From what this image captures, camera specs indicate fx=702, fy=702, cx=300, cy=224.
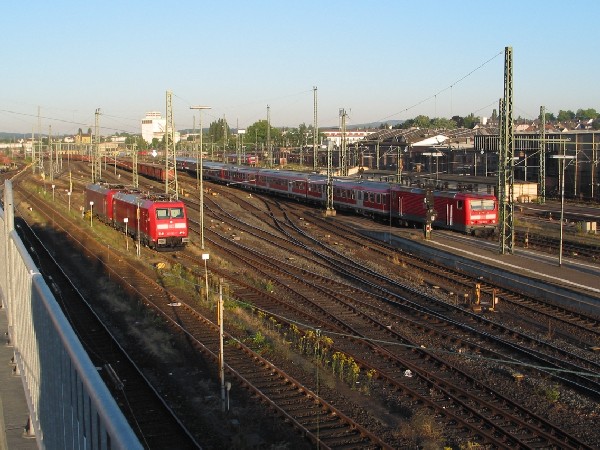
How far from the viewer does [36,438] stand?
7.12m

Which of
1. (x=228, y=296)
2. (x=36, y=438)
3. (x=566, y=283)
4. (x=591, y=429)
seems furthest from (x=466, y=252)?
(x=36, y=438)

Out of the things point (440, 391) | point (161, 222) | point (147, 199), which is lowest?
point (440, 391)

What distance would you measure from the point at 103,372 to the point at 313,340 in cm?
468

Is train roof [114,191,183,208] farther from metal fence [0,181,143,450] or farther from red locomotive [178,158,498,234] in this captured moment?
metal fence [0,181,143,450]

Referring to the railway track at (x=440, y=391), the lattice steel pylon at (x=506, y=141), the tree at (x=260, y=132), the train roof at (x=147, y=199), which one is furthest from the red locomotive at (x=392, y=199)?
the tree at (x=260, y=132)

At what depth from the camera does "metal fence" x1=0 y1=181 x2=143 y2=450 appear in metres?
3.85

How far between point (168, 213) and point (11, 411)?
20.5 m

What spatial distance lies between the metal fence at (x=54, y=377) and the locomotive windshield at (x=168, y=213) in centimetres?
1823

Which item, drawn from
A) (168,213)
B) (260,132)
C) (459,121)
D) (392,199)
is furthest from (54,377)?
(459,121)

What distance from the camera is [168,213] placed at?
2833 centimetres

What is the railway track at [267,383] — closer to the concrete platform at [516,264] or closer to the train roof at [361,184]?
the concrete platform at [516,264]

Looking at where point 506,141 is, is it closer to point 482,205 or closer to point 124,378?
point 482,205

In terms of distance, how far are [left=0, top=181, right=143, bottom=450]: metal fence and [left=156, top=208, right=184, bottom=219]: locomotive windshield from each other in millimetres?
18234

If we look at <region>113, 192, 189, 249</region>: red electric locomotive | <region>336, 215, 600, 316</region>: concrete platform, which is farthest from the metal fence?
<region>113, 192, 189, 249</region>: red electric locomotive
